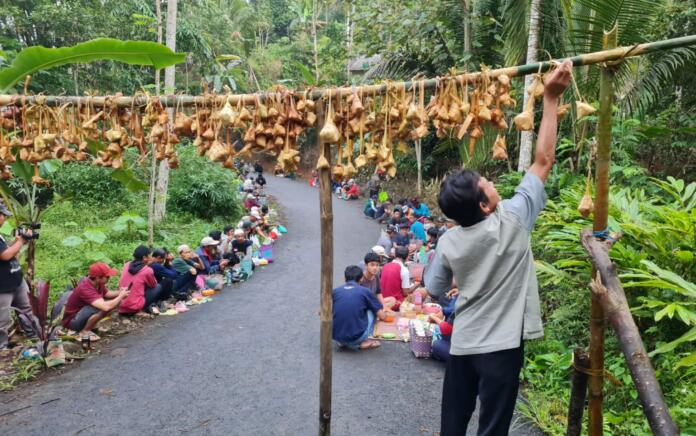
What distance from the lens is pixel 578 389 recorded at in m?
2.27

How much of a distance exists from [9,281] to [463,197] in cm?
506

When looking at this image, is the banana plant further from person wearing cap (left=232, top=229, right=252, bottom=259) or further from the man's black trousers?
person wearing cap (left=232, top=229, right=252, bottom=259)

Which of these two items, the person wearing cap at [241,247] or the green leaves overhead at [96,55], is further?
the person wearing cap at [241,247]

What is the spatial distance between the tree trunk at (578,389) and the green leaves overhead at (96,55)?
9.03 ft

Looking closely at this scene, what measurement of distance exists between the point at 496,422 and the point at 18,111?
3.44 m

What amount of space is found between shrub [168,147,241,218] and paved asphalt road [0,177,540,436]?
22.8 feet

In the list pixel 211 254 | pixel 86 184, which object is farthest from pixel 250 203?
pixel 211 254

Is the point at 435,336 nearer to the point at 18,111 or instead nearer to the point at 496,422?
the point at 496,422

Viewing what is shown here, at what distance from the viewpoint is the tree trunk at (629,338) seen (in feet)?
4.78

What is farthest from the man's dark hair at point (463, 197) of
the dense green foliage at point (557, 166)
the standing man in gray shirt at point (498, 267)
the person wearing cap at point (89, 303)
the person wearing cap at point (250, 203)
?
the person wearing cap at point (250, 203)

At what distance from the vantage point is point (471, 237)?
6.78 feet

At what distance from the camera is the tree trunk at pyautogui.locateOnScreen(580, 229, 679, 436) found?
4.78ft

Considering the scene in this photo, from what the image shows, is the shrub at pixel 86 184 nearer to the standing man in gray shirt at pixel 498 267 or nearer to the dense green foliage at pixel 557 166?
the dense green foliage at pixel 557 166

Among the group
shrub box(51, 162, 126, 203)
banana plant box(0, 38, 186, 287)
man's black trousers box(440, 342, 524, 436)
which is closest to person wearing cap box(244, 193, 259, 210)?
shrub box(51, 162, 126, 203)
